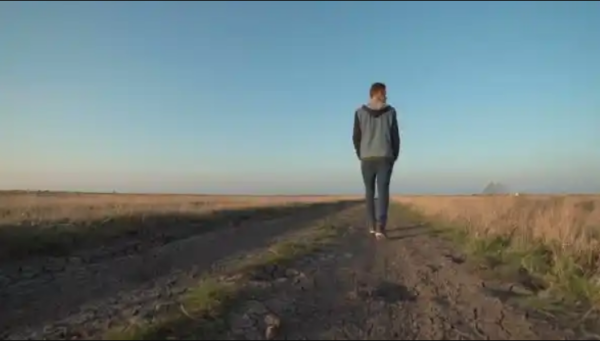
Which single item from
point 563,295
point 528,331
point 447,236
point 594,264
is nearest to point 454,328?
point 528,331

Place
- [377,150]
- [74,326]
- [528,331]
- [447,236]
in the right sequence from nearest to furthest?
[528,331] → [74,326] → [377,150] → [447,236]

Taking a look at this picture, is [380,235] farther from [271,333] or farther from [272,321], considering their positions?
[271,333]

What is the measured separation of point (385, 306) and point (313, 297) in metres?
0.68

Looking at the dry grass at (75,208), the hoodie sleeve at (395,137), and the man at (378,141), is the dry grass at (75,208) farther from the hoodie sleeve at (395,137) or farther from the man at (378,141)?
the hoodie sleeve at (395,137)

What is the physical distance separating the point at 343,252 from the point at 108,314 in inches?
166

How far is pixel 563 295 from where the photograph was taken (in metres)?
6.30

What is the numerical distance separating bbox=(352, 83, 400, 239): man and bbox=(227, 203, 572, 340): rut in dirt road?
8.58ft

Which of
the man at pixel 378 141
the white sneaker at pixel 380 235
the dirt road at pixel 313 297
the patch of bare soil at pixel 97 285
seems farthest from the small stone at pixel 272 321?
the white sneaker at pixel 380 235

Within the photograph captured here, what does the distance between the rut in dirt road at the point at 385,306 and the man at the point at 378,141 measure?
2614mm

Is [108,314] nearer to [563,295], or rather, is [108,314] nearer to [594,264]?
[563,295]

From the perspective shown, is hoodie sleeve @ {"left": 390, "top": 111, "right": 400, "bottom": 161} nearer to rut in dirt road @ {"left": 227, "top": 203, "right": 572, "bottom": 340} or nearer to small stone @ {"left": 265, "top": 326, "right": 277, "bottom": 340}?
rut in dirt road @ {"left": 227, "top": 203, "right": 572, "bottom": 340}

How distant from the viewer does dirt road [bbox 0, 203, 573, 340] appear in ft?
14.9

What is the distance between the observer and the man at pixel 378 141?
410 inches

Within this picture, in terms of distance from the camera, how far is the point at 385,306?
207 inches
